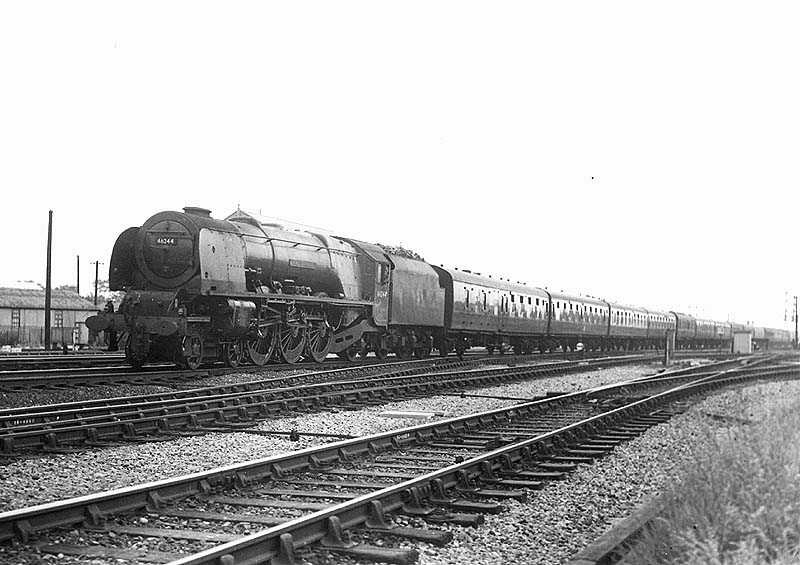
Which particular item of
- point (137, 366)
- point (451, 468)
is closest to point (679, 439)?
point (451, 468)

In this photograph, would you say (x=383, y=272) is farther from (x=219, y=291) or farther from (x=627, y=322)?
(x=627, y=322)

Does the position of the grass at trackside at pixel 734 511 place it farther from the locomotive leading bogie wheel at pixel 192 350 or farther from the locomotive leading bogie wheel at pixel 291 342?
the locomotive leading bogie wheel at pixel 291 342

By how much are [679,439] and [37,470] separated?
311 inches

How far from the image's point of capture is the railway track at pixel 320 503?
5203mm

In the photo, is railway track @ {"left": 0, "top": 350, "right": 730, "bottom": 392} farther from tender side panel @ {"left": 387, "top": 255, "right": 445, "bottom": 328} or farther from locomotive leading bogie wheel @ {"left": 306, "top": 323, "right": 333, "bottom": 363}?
tender side panel @ {"left": 387, "top": 255, "right": 445, "bottom": 328}

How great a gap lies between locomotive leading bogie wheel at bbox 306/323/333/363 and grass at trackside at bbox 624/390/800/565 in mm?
14965

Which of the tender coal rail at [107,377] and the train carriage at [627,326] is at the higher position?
the train carriage at [627,326]

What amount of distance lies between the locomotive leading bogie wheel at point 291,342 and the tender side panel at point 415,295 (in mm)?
4388

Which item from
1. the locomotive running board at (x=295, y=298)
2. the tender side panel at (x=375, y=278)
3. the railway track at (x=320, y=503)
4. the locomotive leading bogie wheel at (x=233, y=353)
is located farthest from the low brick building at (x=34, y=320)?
the railway track at (x=320, y=503)

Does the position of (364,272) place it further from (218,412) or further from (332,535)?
(332,535)

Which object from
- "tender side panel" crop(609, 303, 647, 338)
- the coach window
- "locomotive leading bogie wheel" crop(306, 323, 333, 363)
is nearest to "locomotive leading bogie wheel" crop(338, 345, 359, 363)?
"locomotive leading bogie wheel" crop(306, 323, 333, 363)

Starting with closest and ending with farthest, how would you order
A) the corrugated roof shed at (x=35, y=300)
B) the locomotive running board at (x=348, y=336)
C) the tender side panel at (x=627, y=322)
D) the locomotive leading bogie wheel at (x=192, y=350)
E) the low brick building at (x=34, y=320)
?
the locomotive leading bogie wheel at (x=192, y=350) < the locomotive running board at (x=348, y=336) < the tender side panel at (x=627, y=322) < the low brick building at (x=34, y=320) < the corrugated roof shed at (x=35, y=300)

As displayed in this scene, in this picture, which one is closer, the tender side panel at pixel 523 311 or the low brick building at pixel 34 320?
the tender side panel at pixel 523 311

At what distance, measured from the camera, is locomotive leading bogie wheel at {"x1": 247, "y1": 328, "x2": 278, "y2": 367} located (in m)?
18.6
